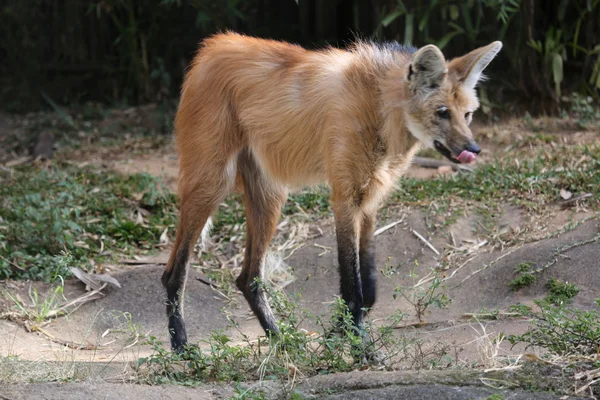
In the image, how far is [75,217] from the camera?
Result: 5.30 metres

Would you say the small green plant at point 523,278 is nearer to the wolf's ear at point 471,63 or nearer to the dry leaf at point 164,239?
the wolf's ear at point 471,63

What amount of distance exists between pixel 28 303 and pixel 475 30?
4120 millimetres

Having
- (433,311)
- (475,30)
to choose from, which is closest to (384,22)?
(475,30)

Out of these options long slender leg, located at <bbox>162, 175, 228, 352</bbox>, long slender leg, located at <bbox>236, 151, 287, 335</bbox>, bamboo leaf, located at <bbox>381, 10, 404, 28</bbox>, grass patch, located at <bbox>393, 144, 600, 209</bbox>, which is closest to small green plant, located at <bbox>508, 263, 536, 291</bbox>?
grass patch, located at <bbox>393, 144, 600, 209</bbox>

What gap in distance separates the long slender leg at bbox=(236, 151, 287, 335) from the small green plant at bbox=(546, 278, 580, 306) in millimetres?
1393

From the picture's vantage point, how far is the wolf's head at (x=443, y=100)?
3465 mm

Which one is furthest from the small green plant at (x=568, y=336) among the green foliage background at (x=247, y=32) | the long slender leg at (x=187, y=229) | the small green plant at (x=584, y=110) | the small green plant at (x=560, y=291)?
the small green plant at (x=584, y=110)

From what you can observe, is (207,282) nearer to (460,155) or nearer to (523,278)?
(523,278)

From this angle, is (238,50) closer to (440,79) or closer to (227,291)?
(440,79)

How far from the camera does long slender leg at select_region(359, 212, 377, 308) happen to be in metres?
3.88

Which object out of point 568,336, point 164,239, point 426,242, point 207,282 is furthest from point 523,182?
point 164,239

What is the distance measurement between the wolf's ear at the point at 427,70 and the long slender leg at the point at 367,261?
0.69m

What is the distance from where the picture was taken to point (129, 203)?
5543 mm

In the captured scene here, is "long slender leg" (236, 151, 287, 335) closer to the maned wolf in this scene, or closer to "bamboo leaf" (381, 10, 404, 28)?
the maned wolf
